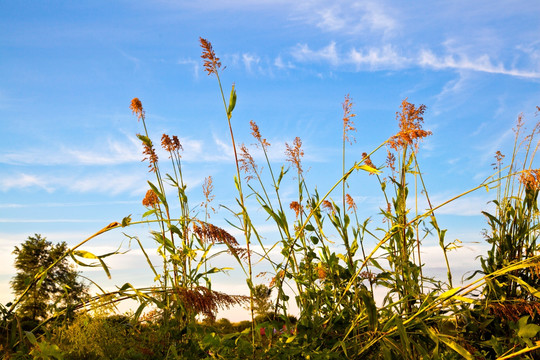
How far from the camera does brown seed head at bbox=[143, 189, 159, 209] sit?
7.83 feet

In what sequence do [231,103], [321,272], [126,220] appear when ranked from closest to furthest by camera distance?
[126,220], [231,103], [321,272]

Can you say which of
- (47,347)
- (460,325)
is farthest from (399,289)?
(47,347)

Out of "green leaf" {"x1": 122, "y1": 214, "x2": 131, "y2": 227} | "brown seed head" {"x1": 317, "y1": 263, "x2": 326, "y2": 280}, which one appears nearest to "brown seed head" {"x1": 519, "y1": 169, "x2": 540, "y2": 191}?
"brown seed head" {"x1": 317, "y1": 263, "x2": 326, "y2": 280}

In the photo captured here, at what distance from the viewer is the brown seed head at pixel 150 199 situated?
2.39 m

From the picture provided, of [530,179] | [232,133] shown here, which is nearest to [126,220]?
[232,133]

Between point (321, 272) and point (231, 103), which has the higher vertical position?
point (231, 103)

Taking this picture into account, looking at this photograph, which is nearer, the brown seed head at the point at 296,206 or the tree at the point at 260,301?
the tree at the point at 260,301

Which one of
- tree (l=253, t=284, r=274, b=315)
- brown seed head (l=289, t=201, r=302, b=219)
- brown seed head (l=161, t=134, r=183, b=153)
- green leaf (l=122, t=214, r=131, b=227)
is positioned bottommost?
tree (l=253, t=284, r=274, b=315)

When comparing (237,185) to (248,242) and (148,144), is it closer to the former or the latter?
(248,242)

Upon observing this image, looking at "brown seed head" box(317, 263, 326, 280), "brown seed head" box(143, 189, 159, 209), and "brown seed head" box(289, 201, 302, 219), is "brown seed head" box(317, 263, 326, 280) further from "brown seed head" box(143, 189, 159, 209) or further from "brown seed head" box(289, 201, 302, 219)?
"brown seed head" box(143, 189, 159, 209)

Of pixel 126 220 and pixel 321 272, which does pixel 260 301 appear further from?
pixel 126 220

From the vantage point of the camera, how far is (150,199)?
241 centimetres

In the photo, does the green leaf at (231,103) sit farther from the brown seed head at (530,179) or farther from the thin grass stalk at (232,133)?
the brown seed head at (530,179)

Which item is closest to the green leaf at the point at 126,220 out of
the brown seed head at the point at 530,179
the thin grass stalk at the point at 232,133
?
the thin grass stalk at the point at 232,133
